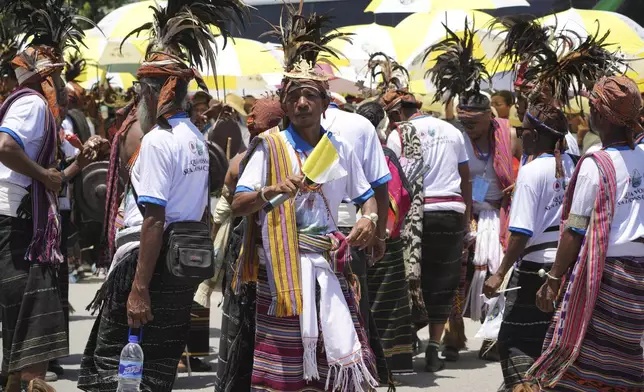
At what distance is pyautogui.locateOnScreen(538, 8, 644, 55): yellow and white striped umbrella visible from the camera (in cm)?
1322

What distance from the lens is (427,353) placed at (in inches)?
366

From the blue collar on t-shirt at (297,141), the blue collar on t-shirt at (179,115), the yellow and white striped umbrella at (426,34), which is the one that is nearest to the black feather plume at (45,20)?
the blue collar on t-shirt at (179,115)

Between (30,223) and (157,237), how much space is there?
1.77 metres

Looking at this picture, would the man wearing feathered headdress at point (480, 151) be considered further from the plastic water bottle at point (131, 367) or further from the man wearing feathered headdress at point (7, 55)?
the plastic water bottle at point (131, 367)

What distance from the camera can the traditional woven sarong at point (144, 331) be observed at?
5891 millimetres

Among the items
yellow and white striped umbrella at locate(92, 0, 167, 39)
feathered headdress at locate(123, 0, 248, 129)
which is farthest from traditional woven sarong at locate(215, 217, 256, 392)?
yellow and white striped umbrella at locate(92, 0, 167, 39)

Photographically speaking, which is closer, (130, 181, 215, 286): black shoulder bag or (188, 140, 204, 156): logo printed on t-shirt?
(130, 181, 215, 286): black shoulder bag

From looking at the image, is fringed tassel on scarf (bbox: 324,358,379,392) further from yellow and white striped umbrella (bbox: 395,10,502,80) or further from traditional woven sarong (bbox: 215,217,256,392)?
yellow and white striped umbrella (bbox: 395,10,502,80)

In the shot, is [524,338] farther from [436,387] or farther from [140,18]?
[140,18]

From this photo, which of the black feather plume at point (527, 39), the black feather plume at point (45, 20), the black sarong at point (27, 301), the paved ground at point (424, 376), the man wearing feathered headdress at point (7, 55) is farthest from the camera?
the man wearing feathered headdress at point (7, 55)

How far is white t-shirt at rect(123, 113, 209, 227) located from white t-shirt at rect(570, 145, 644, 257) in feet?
6.28

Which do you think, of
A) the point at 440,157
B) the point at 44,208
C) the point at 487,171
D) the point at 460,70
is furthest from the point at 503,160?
the point at 44,208

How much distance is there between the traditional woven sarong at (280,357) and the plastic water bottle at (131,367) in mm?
603

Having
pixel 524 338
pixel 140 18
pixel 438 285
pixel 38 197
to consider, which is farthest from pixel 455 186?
pixel 140 18
